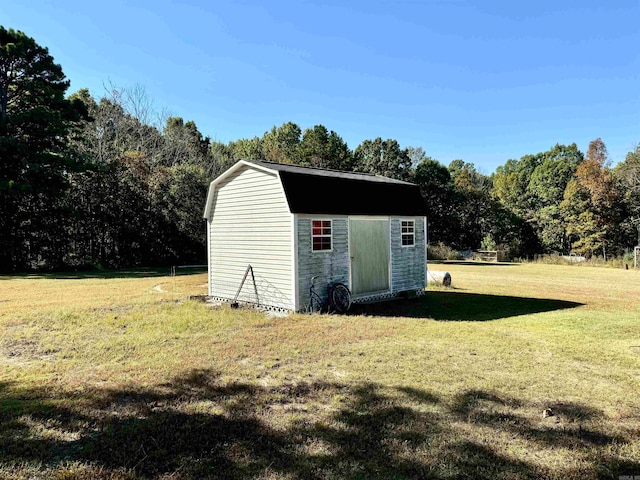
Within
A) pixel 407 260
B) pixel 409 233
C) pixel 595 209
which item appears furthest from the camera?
pixel 595 209

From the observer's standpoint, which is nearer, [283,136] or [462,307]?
[462,307]

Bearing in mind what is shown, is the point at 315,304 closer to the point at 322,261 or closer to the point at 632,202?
the point at 322,261

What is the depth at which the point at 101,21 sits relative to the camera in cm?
1631

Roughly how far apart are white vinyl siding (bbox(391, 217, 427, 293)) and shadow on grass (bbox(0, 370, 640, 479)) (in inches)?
276

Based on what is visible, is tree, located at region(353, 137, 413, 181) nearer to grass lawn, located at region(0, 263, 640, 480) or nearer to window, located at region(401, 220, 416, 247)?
window, located at region(401, 220, 416, 247)

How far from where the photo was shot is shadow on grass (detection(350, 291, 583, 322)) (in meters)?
8.95

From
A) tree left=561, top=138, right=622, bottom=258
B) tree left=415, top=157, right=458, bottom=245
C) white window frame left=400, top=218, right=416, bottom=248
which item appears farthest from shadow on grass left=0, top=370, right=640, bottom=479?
tree left=415, top=157, right=458, bottom=245

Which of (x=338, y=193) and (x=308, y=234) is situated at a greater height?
(x=338, y=193)

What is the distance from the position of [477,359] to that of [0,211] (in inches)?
929

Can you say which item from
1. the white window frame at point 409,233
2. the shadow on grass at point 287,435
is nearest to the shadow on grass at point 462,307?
the white window frame at point 409,233

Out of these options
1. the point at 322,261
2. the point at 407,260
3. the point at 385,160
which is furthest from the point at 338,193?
the point at 385,160

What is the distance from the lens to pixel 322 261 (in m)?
9.41

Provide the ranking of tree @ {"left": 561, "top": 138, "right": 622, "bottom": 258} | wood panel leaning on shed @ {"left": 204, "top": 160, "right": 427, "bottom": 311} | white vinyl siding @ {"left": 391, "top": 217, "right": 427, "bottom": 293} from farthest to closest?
tree @ {"left": 561, "top": 138, "right": 622, "bottom": 258}, white vinyl siding @ {"left": 391, "top": 217, "right": 427, "bottom": 293}, wood panel leaning on shed @ {"left": 204, "top": 160, "right": 427, "bottom": 311}

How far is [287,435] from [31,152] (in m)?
21.8
